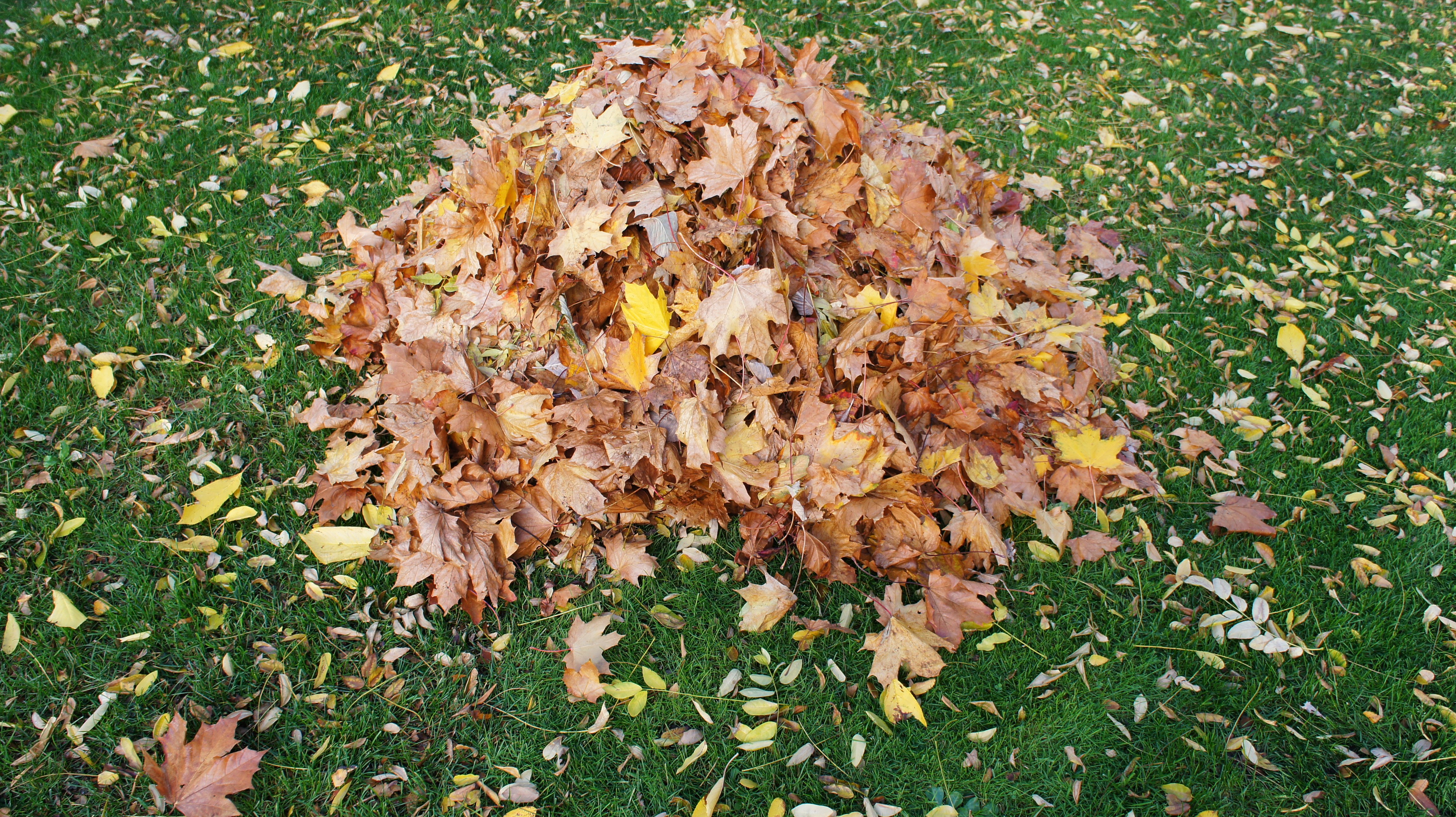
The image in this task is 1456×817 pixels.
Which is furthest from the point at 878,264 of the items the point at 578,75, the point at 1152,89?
the point at 1152,89

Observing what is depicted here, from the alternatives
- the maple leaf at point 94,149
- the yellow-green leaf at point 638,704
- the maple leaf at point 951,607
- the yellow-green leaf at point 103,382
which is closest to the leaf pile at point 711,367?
the maple leaf at point 951,607

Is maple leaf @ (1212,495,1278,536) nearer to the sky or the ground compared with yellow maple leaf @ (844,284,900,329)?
nearer to the ground

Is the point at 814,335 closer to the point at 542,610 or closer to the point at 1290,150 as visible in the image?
the point at 542,610

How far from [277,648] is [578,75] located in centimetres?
225

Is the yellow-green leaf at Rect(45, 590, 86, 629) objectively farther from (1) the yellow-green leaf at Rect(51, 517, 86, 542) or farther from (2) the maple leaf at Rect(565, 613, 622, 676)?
(2) the maple leaf at Rect(565, 613, 622, 676)

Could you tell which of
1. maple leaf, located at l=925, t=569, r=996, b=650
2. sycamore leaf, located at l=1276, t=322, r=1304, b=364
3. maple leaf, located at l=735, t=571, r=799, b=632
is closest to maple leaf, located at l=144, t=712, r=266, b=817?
maple leaf, located at l=735, t=571, r=799, b=632

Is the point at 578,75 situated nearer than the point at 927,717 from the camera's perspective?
No

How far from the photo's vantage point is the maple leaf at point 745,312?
239cm

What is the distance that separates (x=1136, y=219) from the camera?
12.9 feet

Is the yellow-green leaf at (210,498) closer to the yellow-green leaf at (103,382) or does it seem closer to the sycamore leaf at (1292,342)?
the yellow-green leaf at (103,382)

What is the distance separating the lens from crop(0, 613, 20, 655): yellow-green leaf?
220 centimetres

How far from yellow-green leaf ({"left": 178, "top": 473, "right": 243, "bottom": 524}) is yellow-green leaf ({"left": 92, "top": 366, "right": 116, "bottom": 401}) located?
584 millimetres

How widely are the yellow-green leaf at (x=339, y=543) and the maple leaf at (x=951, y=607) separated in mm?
1666

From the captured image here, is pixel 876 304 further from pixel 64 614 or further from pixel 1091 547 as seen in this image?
pixel 64 614
